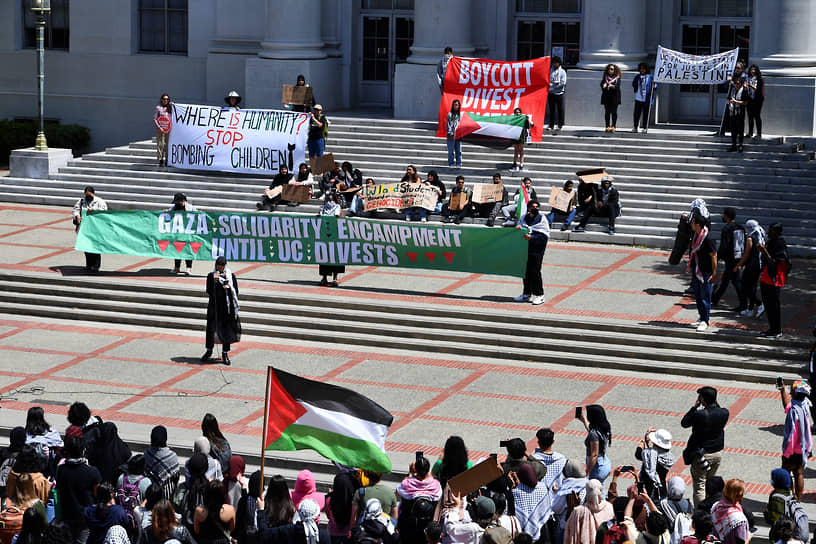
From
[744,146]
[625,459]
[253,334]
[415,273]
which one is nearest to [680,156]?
[744,146]

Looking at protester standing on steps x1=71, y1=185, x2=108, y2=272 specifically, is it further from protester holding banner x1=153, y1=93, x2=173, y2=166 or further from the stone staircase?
protester holding banner x1=153, y1=93, x2=173, y2=166

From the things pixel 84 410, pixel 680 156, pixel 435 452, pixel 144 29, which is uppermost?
pixel 144 29

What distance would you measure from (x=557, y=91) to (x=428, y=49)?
13.3ft

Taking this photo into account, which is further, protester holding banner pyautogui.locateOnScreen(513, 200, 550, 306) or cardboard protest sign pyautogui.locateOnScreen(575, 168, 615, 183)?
cardboard protest sign pyautogui.locateOnScreen(575, 168, 615, 183)

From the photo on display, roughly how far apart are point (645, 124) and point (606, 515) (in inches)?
820

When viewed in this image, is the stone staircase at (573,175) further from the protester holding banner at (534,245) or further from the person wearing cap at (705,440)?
the person wearing cap at (705,440)

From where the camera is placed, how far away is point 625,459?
52.6 ft

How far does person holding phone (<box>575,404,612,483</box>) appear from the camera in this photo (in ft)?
43.0

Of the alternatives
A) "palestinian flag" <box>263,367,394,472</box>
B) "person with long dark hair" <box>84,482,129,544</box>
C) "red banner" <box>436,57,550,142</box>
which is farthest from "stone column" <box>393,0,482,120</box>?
"person with long dark hair" <box>84,482,129,544</box>

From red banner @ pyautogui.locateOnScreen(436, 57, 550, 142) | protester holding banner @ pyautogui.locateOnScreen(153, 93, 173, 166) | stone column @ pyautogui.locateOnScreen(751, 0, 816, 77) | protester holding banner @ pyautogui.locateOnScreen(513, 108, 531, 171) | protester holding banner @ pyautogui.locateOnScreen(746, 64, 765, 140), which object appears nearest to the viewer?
protester holding banner @ pyautogui.locateOnScreen(746, 64, 765, 140)

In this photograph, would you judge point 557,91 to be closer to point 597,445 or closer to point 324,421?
point 597,445

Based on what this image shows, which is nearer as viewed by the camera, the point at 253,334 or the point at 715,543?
the point at 715,543

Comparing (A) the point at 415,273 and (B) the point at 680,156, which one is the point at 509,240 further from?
(B) the point at 680,156

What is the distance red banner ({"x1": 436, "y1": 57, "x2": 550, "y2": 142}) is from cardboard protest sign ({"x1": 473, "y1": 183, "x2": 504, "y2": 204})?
3.34m
